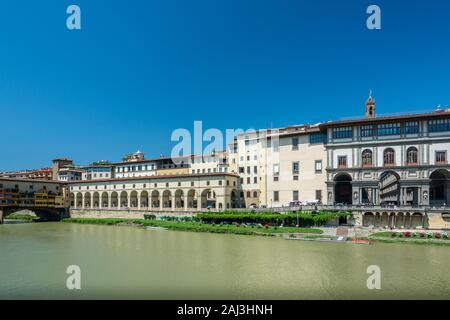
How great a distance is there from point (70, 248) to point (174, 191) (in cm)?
3888

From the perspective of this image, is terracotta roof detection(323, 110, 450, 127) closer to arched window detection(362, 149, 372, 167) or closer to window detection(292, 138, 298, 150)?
arched window detection(362, 149, 372, 167)

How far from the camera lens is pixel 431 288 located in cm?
2348

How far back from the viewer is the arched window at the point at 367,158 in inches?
2383

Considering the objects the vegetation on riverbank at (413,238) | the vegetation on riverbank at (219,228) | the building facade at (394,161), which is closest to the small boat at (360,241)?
the vegetation on riverbank at (413,238)

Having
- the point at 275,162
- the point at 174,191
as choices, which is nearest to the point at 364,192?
the point at 275,162

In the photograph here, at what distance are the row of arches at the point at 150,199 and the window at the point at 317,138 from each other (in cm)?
1801

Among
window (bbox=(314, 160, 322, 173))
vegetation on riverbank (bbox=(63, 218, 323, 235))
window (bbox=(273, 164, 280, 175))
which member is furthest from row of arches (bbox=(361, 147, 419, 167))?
vegetation on riverbank (bbox=(63, 218, 323, 235))

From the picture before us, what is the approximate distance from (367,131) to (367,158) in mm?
4148

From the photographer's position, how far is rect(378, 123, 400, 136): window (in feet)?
193

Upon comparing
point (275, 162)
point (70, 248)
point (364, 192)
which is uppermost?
point (275, 162)

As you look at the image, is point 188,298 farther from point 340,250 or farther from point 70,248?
point 70,248

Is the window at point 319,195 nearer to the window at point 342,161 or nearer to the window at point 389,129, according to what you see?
the window at point 342,161

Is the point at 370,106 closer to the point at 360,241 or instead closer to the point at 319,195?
the point at 319,195
